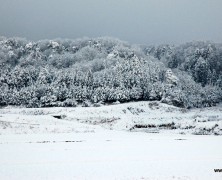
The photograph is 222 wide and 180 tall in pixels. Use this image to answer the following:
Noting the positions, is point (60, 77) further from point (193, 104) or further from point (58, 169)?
point (58, 169)

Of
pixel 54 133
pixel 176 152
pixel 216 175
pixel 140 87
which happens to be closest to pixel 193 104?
pixel 140 87

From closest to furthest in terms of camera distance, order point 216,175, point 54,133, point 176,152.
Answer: point 216,175, point 176,152, point 54,133

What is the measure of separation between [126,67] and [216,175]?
3646 inches

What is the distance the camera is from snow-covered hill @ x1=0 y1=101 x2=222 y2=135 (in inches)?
1687

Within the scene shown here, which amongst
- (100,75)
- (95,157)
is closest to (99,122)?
(95,157)

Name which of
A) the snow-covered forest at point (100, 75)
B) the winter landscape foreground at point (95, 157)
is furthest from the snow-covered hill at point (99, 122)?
the snow-covered forest at point (100, 75)

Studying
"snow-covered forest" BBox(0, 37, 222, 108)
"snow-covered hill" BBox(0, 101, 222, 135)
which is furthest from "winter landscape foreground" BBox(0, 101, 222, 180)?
"snow-covered forest" BBox(0, 37, 222, 108)

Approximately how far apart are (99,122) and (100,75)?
154 feet

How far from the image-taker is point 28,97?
84312 mm

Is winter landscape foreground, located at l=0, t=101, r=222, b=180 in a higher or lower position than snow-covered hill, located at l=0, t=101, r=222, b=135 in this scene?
higher

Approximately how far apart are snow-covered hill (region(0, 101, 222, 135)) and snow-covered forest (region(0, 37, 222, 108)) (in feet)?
40.6

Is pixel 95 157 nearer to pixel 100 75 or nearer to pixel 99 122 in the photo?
pixel 99 122

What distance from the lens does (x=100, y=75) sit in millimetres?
104188

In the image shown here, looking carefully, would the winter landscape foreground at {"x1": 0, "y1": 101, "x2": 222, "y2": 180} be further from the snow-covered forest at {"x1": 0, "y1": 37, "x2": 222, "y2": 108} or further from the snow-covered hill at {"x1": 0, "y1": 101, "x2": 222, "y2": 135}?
the snow-covered forest at {"x1": 0, "y1": 37, "x2": 222, "y2": 108}
